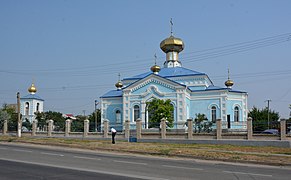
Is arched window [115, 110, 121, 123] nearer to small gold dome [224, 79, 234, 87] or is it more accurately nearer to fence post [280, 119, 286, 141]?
small gold dome [224, 79, 234, 87]

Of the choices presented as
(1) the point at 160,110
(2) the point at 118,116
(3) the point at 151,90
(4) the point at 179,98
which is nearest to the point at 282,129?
(1) the point at 160,110

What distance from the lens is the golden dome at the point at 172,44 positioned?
54.8 metres

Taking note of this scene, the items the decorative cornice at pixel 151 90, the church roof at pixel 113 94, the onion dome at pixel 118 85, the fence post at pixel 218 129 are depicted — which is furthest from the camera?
the onion dome at pixel 118 85

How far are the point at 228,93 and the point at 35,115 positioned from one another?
34407mm

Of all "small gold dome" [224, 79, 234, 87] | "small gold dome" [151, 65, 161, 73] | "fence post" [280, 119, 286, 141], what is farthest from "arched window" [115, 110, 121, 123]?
"fence post" [280, 119, 286, 141]

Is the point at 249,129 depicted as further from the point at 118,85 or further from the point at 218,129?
the point at 118,85

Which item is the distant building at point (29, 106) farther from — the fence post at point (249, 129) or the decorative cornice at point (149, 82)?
Result: the fence post at point (249, 129)

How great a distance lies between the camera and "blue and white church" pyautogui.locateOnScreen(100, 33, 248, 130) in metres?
44.7

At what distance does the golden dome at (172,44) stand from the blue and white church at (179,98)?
5.35 metres

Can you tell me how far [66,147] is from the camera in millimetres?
24500

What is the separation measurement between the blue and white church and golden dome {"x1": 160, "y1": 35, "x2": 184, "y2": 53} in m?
5.35

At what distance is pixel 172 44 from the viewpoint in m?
54.8

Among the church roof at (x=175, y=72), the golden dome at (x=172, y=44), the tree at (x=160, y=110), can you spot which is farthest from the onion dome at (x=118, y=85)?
the tree at (x=160, y=110)

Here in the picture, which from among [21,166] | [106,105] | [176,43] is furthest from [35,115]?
[21,166]
